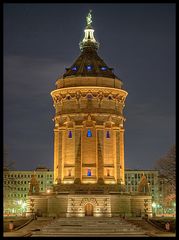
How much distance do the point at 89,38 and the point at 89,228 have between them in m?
49.6

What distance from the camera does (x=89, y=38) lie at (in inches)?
4508

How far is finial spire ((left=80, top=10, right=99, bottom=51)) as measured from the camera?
114 m

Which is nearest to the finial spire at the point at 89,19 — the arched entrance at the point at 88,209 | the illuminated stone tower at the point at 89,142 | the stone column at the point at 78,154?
the illuminated stone tower at the point at 89,142

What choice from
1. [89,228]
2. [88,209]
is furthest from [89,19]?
[89,228]

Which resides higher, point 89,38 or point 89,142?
point 89,38

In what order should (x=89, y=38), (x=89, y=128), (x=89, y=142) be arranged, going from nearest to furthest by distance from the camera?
1. (x=89, y=142)
2. (x=89, y=128)
3. (x=89, y=38)

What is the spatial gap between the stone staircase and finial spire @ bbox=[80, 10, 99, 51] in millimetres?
42049

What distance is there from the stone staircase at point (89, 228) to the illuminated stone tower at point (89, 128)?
19.0 meters

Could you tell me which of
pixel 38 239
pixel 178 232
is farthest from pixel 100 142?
pixel 178 232

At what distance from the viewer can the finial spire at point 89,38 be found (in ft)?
373

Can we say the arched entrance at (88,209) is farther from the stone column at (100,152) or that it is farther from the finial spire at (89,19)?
the finial spire at (89,19)

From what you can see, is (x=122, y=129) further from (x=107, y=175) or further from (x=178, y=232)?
(x=178, y=232)

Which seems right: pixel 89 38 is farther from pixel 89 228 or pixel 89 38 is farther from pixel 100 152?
pixel 89 228

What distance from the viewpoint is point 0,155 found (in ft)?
183
